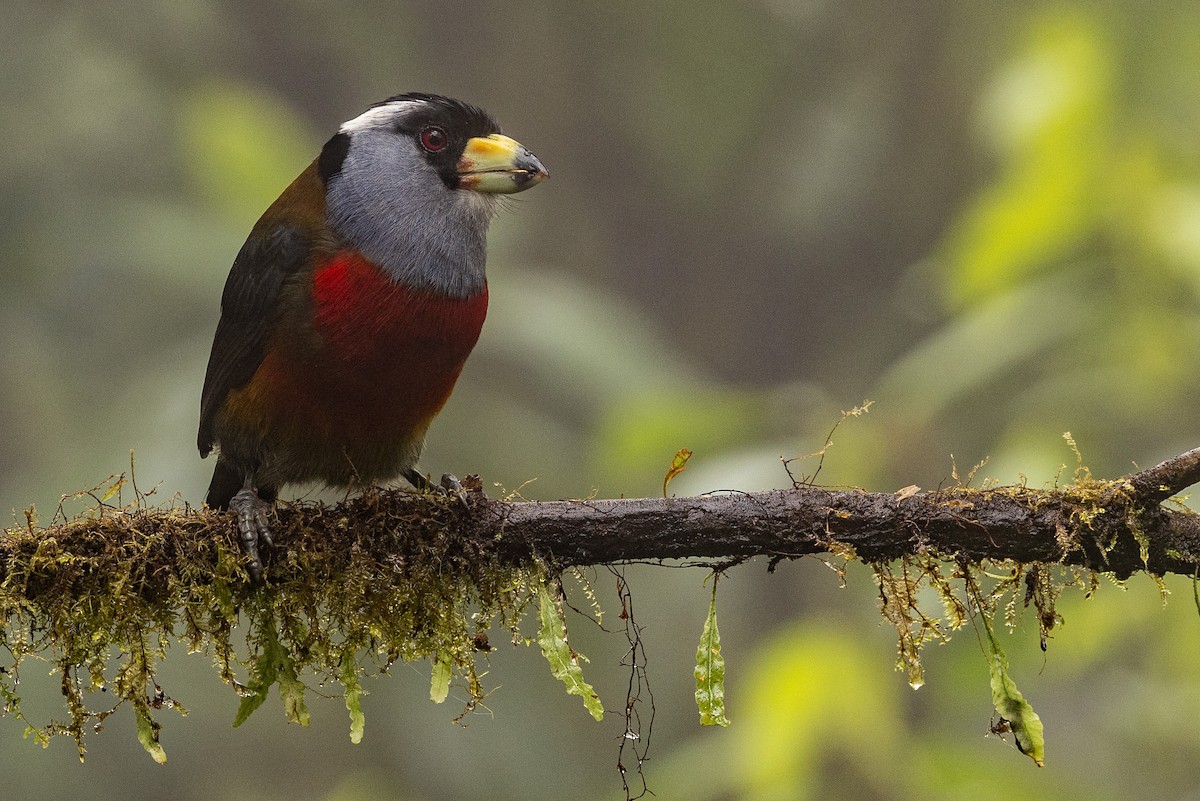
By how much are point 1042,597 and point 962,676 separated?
2.68 feet

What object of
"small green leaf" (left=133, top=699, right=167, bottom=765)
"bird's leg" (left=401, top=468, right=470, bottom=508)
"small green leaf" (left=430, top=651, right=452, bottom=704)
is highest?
"bird's leg" (left=401, top=468, right=470, bottom=508)

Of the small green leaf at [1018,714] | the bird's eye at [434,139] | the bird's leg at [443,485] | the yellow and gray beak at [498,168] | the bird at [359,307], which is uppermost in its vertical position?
the bird's eye at [434,139]

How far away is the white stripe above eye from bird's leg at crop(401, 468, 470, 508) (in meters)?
0.72

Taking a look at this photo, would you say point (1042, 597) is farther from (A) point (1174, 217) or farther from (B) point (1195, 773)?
(B) point (1195, 773)

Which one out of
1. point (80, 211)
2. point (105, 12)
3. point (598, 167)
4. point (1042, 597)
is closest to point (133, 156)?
point (105, 12)

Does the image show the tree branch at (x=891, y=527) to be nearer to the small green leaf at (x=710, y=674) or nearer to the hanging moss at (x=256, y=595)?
the small green leaf at (x=710, y=674)

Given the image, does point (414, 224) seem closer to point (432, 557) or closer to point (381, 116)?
point (381, 116)

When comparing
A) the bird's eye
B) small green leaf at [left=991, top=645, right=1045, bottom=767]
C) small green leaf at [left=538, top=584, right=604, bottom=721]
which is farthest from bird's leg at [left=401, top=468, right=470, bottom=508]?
small green leaf at [left=991, top=645, right=1045, bottom=767]

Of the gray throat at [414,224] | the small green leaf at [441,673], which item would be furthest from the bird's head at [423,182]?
the small green leaf at [441,673]

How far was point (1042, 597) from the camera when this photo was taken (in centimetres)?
217

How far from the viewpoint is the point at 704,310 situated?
21.9 ft

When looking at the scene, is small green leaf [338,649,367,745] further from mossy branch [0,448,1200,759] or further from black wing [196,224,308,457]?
black wing [196,224,308,457]

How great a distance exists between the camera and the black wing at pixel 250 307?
2.68 metres

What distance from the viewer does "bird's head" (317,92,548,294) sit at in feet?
8.89
